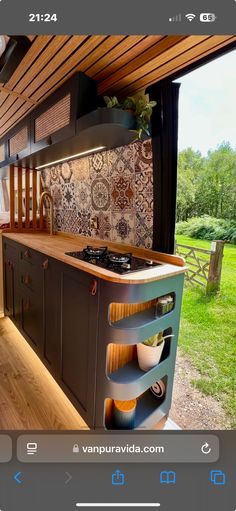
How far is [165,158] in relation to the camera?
1277mm

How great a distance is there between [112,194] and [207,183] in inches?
25.6

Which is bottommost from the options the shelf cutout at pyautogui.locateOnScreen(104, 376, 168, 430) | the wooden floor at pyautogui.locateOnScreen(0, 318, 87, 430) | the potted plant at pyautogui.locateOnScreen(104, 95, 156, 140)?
the wooden floor at pyautogui.locateOnScreen(0, 318, 87, 430)

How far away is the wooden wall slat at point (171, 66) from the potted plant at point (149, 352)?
4.16 ft

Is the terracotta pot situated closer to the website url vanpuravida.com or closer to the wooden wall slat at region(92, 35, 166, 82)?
the website url vanpuravida.com

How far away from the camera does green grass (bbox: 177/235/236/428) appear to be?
1.41 m

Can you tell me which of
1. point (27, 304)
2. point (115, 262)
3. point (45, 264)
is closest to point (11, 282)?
point (27, 304)

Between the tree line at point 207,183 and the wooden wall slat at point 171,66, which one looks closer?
the wooden wall slat at point 171,66

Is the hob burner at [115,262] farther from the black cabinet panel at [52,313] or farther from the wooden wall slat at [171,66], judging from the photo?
the wooden wall slat at [171,66]

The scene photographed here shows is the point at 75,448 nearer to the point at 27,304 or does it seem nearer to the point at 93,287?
the point at 93,287

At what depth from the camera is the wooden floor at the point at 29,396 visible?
125cm

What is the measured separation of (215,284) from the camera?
152cm

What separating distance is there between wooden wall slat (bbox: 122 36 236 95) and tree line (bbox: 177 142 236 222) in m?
0.37
